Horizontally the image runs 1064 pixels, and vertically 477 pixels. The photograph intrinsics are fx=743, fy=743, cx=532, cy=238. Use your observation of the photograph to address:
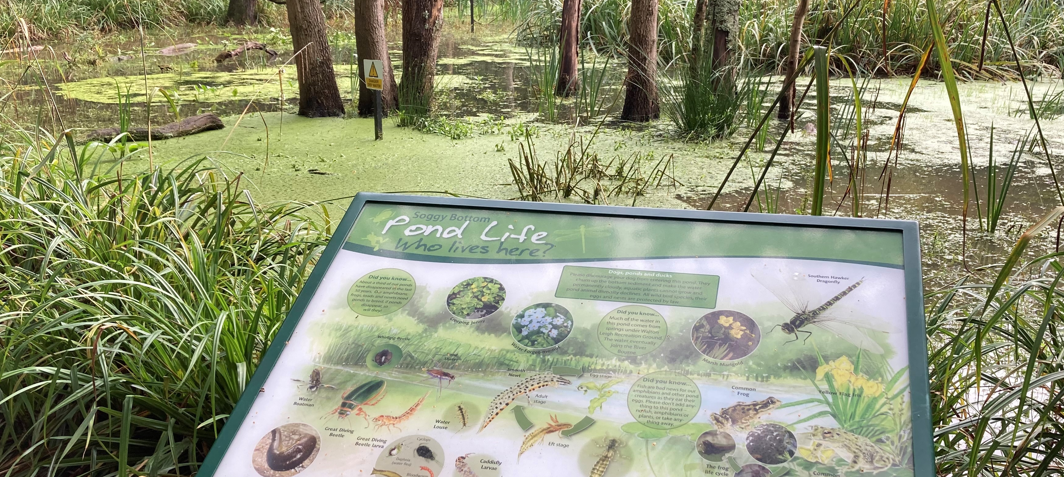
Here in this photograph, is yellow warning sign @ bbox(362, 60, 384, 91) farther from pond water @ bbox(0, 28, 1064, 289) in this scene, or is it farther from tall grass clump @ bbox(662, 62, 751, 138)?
tall grass clump @ bbox(662, 62, 751, 138)

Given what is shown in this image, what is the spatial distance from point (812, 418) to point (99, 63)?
7.09 metres

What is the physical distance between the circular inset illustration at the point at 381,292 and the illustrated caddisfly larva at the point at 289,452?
0.18m

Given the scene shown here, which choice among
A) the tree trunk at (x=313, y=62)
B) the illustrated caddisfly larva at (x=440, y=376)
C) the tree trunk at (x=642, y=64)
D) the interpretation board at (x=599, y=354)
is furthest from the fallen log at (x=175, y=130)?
the illustrated caddisfly larva at (x=440, y=376)

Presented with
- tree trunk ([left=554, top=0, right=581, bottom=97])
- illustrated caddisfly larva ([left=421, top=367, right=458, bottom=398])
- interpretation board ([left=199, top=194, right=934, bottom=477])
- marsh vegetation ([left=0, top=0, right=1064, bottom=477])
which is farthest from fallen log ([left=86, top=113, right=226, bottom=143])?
illustrated caddisfly larva ([left=421, top=367, right=458, bottom=398])

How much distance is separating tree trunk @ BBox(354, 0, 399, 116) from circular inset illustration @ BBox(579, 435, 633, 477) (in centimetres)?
358

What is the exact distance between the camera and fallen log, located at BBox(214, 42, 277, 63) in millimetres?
6660

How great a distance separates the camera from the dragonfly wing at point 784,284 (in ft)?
2.91

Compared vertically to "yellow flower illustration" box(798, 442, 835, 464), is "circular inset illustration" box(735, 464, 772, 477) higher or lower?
lower

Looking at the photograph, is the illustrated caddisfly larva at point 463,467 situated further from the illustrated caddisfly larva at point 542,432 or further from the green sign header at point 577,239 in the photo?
the green sign header at point 577,239

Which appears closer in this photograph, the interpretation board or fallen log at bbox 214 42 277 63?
the interpretation board

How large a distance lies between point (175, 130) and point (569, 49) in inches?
99.1

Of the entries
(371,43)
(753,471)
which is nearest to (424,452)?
(753,471)

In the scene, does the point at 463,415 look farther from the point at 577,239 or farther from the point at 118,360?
the point at 118,360

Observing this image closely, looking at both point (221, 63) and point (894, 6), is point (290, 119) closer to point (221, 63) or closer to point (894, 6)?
point (221, 63)
